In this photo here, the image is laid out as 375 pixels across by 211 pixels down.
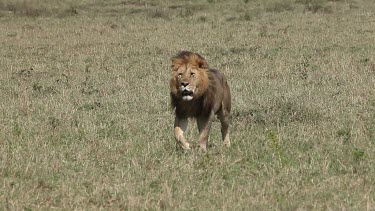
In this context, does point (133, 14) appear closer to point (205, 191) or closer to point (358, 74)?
point (358, 74)

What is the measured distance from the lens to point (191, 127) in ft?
30.2

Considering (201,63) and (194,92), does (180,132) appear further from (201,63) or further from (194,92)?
(201,63)

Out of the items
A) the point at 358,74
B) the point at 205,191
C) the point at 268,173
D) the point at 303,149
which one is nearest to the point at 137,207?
the point at 205,191

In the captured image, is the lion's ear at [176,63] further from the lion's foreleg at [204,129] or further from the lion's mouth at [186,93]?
the lion's foreleg at [204,129]

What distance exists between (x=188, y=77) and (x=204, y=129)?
728 millimetres

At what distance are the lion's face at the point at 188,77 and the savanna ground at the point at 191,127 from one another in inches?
24.8

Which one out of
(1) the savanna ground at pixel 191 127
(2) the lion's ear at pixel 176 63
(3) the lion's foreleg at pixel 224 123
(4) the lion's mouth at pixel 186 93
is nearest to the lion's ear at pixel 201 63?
(2) the lion's ear at pixel 176 63

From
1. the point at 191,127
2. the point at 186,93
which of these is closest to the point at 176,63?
the point at 186,93

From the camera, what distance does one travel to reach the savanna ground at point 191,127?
5.89m

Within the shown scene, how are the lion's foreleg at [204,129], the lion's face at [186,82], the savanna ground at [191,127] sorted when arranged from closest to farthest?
the savanna ground at [191,127] < the lion's face at [186,82] < the lion's foreleg at [204,129]

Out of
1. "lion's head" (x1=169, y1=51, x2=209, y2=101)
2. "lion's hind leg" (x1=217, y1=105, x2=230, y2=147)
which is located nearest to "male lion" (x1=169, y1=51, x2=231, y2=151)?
"lion's head" (x1=169, y1=51, x2=209, y2=101)

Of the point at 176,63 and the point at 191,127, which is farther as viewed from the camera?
the point at 191,127

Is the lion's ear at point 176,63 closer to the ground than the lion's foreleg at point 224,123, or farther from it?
farther from it

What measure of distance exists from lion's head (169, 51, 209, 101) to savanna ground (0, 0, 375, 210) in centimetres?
63
